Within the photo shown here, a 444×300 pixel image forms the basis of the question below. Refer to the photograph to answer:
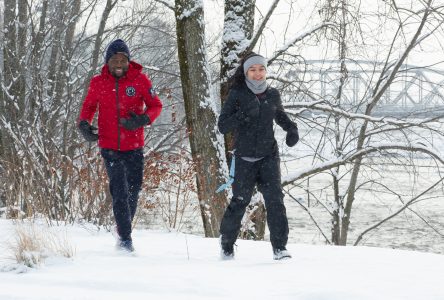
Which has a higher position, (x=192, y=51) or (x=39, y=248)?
(x=192, y=51)

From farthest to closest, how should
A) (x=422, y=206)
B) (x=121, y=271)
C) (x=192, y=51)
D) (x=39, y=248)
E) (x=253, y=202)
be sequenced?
(x=422, y=206) → (x=253, y=202) → (x=192, y=51) → (x=39, y=248) → (x=121, y=271)

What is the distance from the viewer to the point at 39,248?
3680 millimetres

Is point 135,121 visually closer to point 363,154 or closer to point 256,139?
point 256,139

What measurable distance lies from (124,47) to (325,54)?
14.2 ft

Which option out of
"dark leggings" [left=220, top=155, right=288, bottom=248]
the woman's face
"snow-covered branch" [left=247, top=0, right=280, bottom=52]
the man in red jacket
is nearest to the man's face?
the man in red jacket

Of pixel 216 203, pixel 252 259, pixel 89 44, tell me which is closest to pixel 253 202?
pixel 216 203

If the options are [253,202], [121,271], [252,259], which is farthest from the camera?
[253,202]

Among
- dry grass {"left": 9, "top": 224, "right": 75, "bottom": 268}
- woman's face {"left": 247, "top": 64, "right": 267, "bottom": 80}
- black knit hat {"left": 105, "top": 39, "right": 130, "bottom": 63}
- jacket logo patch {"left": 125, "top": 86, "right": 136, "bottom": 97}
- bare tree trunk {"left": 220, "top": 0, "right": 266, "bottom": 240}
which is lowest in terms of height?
dry grass {"left": 9, "top": 224, "right": 75, "bottom": 268}

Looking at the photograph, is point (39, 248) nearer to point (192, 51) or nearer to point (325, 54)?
point (192, 51)

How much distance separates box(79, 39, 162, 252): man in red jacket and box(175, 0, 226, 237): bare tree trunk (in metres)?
2.56

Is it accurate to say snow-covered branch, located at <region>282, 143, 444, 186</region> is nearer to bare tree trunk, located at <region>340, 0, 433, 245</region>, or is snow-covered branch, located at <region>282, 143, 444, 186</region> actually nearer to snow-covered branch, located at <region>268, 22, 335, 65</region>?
bare tree trunk, located at <region>340, 0, 433, 245</region>

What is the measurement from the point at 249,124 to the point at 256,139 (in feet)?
0.35

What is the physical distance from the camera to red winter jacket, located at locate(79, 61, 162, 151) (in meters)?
4.21

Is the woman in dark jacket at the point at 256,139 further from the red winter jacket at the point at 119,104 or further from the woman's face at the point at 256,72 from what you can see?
the red winter jacket at the point at 119,104
